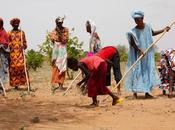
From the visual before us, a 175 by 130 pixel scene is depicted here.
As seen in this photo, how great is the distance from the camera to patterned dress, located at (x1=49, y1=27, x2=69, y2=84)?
14664mm

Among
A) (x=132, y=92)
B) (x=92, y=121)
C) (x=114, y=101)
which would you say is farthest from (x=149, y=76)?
(x=92, y=121)

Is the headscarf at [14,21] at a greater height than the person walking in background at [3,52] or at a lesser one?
greater

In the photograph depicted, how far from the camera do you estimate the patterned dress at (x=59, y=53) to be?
577 inches

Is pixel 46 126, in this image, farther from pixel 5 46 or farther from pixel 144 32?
pixel 5 46

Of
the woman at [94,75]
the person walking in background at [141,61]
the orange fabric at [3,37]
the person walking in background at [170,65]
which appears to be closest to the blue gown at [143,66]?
the person walking in background at [141,61]

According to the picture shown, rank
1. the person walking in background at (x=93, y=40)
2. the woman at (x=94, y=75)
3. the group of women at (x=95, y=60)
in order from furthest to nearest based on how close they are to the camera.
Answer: the person walking in background at (x=93, y=40) < the group of women at (x=95, y=60) < the woman at (x=94, y=75)

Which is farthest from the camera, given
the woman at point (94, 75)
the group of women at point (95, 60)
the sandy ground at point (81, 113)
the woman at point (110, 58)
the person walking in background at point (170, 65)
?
the woman at point (110, 58)

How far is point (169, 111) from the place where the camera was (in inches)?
389

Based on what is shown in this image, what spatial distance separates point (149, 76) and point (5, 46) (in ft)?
13.4

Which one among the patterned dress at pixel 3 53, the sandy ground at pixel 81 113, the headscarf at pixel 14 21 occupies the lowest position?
the sandy ground at pixel 81 113

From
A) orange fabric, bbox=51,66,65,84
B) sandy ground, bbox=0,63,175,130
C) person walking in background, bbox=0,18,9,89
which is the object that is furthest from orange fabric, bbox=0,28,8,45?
sandy ground, bbox=0,63,175,130

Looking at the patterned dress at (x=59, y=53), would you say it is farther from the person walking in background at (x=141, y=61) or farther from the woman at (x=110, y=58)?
the person walking in background at (x=141, y=61)

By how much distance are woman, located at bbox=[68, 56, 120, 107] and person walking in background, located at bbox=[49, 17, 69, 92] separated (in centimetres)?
396

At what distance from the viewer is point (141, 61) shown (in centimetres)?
1216
